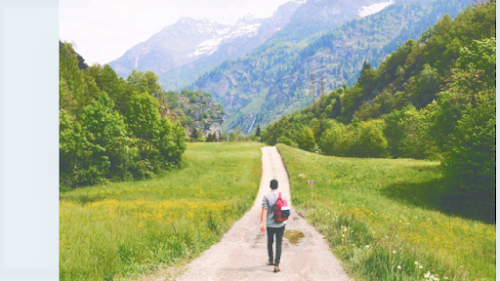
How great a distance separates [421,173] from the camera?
39.4m

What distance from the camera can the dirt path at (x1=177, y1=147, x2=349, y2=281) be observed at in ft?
27.2

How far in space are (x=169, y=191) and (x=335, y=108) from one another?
483ft

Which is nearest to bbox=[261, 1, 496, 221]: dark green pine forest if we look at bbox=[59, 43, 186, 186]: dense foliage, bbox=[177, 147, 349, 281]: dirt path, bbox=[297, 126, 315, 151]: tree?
bbox=[297, 126, 315, 151]: tree

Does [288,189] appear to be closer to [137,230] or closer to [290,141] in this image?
[137,230]

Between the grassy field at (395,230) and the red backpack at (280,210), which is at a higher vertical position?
the red backpack at (280,210)

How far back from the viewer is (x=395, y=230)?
12914 millimetres

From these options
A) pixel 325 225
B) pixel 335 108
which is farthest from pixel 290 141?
pixel 325 225

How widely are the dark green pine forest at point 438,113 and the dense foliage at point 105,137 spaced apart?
1526 inches

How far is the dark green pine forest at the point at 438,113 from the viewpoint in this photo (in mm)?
27594

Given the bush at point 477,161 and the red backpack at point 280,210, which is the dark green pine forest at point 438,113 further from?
the red backpack at point 280,210

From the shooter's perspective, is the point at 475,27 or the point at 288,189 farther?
the point at 475,27

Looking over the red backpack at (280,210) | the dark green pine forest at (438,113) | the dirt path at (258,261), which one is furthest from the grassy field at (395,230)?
the dark green pine forest at (438,113)

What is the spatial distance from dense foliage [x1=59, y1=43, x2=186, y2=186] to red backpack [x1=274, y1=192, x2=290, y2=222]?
33.4 metres

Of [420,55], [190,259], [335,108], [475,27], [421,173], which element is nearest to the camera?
[190,259]
